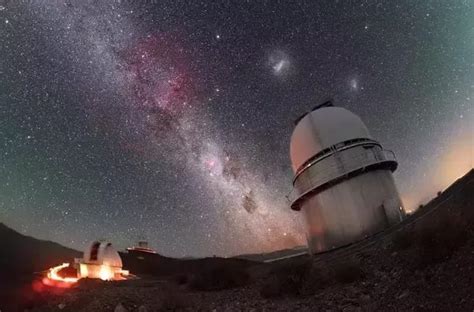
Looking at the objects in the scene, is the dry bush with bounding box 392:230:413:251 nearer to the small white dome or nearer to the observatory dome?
the observatory dome

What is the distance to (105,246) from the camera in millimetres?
38188

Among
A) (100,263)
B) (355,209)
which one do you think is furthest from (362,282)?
(100,263)

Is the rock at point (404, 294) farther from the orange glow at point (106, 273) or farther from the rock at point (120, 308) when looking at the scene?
the orange glow at point (106, 273)

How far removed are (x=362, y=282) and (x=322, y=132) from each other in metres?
12.9

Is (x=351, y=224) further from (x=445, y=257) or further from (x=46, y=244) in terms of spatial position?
(x=46, y=244)

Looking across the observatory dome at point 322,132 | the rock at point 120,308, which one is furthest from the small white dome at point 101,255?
the rock at point 120,308

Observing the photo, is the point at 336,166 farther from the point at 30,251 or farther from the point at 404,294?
the point at 30,251

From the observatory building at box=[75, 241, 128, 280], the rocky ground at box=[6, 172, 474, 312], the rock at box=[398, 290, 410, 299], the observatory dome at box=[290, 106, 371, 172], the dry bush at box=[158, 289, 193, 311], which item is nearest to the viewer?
the rocky ground at box=[6, 172, 474, 312]

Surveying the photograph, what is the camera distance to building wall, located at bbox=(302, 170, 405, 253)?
2045cm

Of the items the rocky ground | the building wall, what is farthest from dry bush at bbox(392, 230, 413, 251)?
the building wall

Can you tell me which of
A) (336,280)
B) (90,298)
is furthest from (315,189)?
(90,298)

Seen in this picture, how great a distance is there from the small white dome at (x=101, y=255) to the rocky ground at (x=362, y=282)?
1822 centimetres

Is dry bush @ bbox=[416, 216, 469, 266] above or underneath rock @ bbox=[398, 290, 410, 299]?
above

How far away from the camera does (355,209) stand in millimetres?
20672
